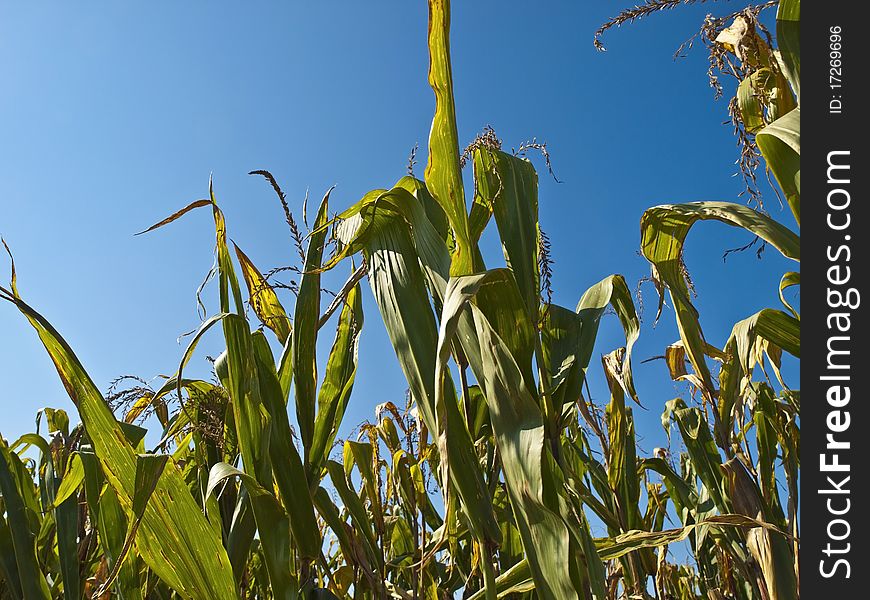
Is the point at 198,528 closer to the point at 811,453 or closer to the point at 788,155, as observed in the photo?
the point at 811,453

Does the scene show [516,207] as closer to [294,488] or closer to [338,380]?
[338,380]

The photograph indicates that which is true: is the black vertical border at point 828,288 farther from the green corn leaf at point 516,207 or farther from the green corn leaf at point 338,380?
the green corn leaf at point 338,380

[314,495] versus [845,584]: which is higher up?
[314,495]

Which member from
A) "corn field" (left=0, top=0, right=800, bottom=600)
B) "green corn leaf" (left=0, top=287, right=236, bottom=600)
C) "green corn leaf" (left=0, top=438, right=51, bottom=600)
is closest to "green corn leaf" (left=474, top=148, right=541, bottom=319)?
"corn field" (left=0, top=0, right=800, bottom=600)

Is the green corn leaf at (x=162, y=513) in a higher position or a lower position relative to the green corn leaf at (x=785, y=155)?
lower

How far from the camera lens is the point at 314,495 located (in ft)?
2.42

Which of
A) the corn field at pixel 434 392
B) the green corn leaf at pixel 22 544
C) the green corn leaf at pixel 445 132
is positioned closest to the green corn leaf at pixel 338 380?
the corn field at pixel 434 392

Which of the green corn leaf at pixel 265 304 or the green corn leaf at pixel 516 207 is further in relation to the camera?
the green corn leaf at pixel 265 304

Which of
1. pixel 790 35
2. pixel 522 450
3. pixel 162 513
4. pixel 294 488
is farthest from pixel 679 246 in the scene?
pixel 162 513

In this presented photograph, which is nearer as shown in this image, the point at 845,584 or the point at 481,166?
the point at 845,584

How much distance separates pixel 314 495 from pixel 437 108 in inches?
18.2

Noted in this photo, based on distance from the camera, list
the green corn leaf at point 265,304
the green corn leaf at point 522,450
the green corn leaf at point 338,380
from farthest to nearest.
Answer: the green corn leaf at point 265,304, the green corn leaf at point 338,380, the green corn leaf at point 522,450

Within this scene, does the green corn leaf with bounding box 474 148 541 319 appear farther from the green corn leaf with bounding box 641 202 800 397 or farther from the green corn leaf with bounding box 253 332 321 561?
the green corn leaf with bounding box 253 332 321 561

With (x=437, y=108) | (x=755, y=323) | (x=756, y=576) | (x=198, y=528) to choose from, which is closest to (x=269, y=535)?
(x=198, y=528)
